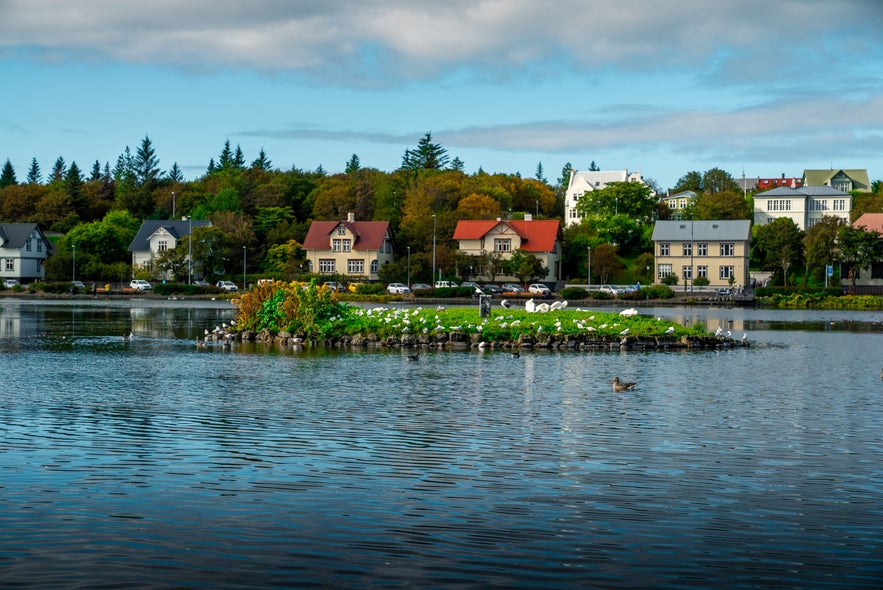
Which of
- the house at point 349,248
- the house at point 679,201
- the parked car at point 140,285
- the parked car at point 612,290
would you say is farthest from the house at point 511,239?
the house at point 679,201

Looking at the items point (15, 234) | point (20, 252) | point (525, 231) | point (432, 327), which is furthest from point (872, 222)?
point (15, 234)

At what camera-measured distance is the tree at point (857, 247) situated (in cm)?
10694

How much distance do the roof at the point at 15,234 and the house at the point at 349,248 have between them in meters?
35.1

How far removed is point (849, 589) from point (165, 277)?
114335 mm

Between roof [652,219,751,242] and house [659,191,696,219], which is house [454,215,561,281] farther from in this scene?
house [659,191,696,219]

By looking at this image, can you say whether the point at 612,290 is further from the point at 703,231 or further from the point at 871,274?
the point at 871,274

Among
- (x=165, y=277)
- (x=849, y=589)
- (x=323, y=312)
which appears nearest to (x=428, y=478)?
(x=849, y=589)

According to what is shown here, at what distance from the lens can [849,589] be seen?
9422 millimetres

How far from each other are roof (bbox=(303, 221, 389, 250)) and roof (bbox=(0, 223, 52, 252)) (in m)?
34.9

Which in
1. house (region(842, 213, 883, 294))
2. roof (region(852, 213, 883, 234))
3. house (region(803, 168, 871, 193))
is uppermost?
house (region(803, 168, 871, 193))

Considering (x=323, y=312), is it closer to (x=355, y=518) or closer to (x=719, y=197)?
(x=355, y=518)

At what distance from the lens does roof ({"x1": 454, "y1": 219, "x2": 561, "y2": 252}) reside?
11675cm

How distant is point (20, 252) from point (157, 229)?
56.3 feet

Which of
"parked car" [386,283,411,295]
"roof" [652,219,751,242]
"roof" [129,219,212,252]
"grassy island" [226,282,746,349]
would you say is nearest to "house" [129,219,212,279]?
"roof" [129,219,212,252]
